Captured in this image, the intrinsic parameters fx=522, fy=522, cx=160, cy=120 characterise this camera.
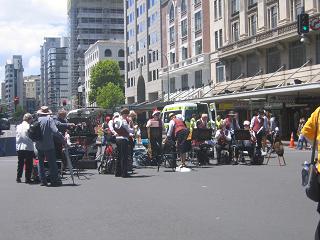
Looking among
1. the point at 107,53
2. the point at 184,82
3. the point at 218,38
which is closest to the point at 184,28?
the point at 184,82

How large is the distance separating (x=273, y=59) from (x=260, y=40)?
74.7 inches

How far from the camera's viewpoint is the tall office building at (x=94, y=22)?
137 metres

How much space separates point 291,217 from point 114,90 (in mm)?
79920

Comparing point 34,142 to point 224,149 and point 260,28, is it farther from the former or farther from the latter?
point 260,28

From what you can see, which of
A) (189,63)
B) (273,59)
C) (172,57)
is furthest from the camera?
(172,57)

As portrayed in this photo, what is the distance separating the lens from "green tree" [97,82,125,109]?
8656cm

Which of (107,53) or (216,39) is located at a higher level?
(107,53)

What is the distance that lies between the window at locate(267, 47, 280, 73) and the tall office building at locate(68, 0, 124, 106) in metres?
98.2

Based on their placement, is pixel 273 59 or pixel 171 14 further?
pixel 171 14

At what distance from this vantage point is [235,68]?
4991cm

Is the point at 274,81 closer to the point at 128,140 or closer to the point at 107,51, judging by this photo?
the point at 128,140

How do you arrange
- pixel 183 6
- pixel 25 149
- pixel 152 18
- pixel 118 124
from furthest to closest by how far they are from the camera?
pixel 152 18, pixel 183 6, pixel 118 124, pixel 25 149

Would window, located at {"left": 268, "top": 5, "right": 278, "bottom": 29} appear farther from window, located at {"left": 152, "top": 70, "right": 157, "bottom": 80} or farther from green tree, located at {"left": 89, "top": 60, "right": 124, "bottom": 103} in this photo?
green tree, located at {"left": 89, "top": 60, "right": 124, "bottom": 103}

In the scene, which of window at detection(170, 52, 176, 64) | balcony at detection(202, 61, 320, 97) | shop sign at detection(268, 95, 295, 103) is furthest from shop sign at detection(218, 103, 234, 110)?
window at detection(170, 52, 176, 64)
